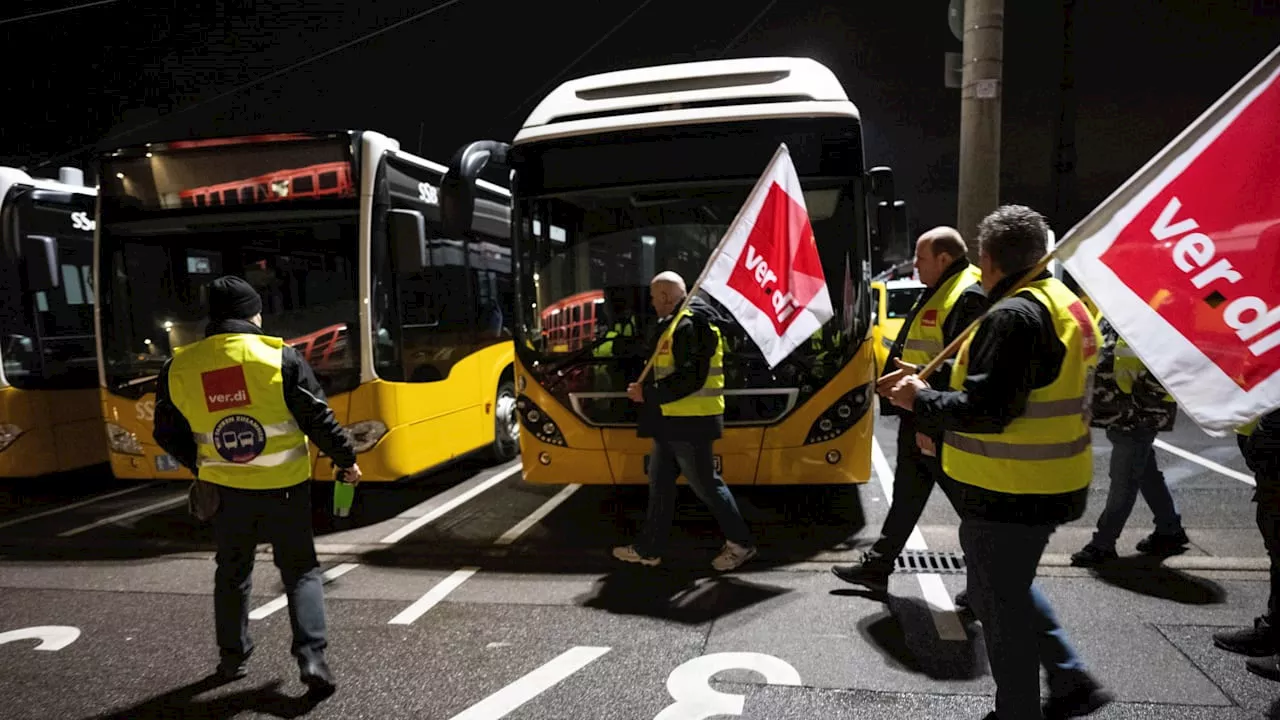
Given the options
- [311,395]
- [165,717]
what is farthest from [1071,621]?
[165,717]

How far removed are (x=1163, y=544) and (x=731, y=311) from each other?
10.3ft

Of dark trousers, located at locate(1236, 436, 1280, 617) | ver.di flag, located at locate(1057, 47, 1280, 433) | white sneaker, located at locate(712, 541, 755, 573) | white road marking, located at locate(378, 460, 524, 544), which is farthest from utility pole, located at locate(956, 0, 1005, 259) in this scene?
white road marking, located at locate(378, 460, 524, 544)

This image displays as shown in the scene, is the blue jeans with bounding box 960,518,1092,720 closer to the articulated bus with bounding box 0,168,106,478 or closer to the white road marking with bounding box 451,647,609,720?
the white road marking with bounding box 451,647,609,720

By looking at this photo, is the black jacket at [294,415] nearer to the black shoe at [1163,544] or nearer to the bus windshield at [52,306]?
the bus windshield at [52,306]

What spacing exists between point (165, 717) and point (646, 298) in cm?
353

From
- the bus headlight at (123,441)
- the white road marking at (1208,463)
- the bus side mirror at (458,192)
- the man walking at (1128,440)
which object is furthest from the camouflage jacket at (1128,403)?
the bus headlight at (123,441)

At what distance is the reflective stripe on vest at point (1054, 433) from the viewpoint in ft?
7.59

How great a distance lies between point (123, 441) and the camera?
18.5ft

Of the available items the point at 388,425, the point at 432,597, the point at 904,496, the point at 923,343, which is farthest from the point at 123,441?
the point at 923,343

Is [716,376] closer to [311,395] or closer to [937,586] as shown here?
[937,586]

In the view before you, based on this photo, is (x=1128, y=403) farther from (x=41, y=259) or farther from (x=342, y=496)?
(x=41, y=259)

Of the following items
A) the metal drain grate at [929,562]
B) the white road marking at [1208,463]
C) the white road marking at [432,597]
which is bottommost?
the white road marking at [1208,463]

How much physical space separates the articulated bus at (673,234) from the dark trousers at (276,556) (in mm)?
2144

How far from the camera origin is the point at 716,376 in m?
4.30
